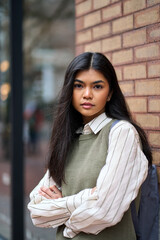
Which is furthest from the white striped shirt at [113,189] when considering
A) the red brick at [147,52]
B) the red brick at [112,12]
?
the red brick at [112,12]

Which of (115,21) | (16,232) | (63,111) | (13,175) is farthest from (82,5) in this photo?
(16,232)

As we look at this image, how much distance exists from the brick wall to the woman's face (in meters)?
0.57

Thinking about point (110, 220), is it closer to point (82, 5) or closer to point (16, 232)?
point (82, 5)

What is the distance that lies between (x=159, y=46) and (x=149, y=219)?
0.99 metres

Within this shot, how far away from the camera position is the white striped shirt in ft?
4.50

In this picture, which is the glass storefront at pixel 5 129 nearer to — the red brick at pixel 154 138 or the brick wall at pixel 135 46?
the brick wall at pixel 135 46

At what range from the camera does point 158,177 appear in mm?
2061

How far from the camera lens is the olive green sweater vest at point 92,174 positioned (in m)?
1.50

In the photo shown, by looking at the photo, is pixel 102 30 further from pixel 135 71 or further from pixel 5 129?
pixel 5 129

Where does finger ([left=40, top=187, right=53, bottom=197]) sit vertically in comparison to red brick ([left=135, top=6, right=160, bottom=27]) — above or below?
below

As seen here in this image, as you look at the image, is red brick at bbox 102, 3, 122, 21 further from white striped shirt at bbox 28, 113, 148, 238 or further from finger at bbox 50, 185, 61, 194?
finger at bbox 50, 185, 61, 194

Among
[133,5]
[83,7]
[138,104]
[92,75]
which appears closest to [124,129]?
[92,75]

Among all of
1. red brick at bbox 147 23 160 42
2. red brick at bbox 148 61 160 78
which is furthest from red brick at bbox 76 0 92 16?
red brick at bbox 148 61 160 78

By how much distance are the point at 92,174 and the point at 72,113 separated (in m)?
0.36
